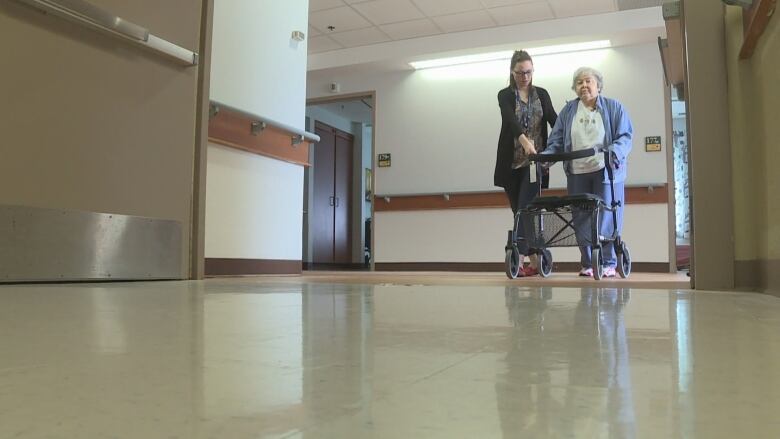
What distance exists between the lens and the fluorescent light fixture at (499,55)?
6445 millimetres

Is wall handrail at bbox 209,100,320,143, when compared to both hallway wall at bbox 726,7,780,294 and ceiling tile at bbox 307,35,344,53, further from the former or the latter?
ceiling tile at bbox 307,35,344,53

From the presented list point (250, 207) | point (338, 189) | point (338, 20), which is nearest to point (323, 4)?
point (338, 20)

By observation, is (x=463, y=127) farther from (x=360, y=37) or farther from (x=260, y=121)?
(x=260, y=121)

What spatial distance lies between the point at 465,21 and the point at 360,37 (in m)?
1.26

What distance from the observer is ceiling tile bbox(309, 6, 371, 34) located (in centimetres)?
618

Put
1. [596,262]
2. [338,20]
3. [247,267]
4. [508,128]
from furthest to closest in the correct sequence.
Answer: [338,20] → [508,128] → [247,267] → [596,262]

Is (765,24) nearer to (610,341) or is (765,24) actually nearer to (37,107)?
(610,341)

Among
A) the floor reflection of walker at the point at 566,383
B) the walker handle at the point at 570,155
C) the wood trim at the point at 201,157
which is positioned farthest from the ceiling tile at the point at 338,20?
the floor reflection of walker at the point at 566,383

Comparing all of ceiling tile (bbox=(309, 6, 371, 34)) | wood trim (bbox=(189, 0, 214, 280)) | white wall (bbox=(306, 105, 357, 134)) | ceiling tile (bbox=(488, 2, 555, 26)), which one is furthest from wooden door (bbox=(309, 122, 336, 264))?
wood trim (bbox=(189, 0, 214, 280))

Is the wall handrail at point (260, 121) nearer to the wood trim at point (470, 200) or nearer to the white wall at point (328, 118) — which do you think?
the wood trim at point (470, 200)

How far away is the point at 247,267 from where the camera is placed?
3494 mm

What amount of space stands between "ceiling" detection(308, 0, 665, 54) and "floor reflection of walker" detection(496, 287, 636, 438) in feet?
18.7

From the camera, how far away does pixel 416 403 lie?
371 mm

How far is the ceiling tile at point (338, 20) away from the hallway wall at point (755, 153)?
15.6 ft
